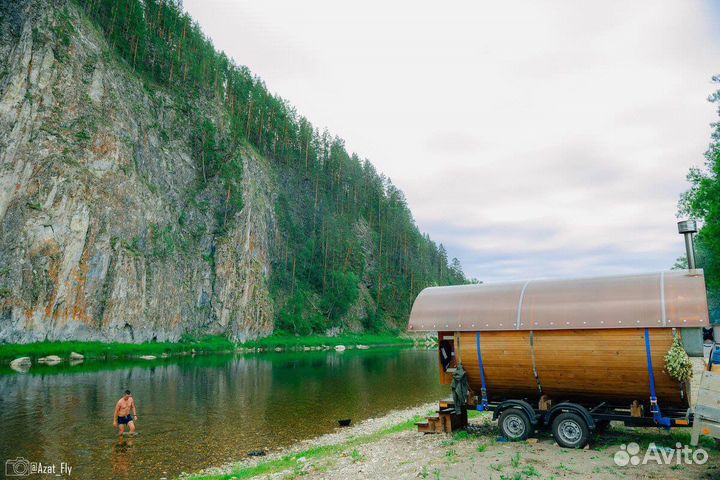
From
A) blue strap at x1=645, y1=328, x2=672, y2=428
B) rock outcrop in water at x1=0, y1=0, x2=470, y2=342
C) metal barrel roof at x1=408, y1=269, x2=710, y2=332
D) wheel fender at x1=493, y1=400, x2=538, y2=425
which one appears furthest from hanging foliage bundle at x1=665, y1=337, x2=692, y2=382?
rock outcrop in water at x1=0, y1=0, x2=470, y2=342

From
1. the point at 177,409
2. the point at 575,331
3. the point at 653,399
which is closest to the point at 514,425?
the point at 575,331

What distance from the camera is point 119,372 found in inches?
1914

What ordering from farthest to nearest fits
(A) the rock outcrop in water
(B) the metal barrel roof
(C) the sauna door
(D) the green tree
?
(A) the rock outcrop in water, (D) the green tree, (C) the sauna door, (B) the metal barrel roof

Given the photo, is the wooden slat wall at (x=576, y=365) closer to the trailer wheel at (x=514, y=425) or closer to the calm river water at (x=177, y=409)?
the trailer wheel at (x=514, y=425)

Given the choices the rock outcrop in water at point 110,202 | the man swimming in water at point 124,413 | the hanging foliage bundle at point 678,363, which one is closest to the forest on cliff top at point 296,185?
the rock outcrop in water at point 110,202

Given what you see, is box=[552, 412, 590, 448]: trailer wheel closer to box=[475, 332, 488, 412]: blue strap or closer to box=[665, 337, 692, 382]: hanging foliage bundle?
box=[475, 332, 488, 412]: blue strap

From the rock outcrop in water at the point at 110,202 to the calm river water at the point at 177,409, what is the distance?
18.1m

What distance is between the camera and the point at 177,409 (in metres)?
30.6

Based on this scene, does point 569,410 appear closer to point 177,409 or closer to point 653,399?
point 653,399

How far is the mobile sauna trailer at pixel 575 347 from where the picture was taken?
13539mm

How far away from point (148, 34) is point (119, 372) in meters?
82.3

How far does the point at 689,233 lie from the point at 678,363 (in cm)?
442

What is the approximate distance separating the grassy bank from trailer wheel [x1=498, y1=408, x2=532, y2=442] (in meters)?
60.5

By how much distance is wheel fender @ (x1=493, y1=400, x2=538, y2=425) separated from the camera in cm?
1499
